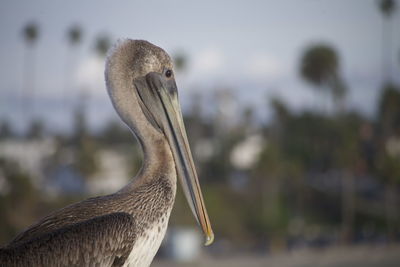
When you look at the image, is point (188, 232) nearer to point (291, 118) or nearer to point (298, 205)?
point (298, 205)

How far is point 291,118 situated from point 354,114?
16.0 meters

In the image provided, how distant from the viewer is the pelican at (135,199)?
464 cm

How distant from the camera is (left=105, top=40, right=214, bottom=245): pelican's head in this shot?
5094 mm

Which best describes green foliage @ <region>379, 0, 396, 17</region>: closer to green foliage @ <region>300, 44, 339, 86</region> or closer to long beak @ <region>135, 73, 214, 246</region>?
green foliage @ <region>300, 44, 339, 86</region>

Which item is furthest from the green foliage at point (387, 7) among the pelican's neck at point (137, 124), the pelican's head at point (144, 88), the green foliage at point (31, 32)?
the pelican's neck at point (137, 124)

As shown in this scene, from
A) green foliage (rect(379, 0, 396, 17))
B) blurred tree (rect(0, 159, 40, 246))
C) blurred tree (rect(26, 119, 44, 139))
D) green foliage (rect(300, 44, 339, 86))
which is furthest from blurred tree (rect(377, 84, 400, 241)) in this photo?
blurred tree (rect(26, 119, 44, 139))

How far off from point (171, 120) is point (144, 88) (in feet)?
1.18

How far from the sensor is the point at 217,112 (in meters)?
81.9

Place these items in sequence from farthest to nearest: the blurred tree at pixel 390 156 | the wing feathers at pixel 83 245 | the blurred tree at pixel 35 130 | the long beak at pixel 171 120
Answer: the blurred tree at pixel 35 130 → the blurred tree at pixel 390 156 → the long beak at pixel 171 120 → the wing feathers at pixel 83 245

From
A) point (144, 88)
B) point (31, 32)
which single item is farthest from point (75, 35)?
point (144, 88)

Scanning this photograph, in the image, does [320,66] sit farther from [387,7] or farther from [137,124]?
[137,124]

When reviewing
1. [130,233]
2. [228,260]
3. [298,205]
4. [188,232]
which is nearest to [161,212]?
[130,233]

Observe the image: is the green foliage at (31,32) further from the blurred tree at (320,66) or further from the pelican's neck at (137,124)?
the pelican's neck at (137,124)

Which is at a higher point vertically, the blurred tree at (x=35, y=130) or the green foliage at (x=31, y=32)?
the green foliage at (x=31, y=32)
